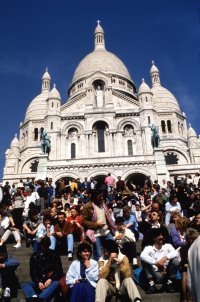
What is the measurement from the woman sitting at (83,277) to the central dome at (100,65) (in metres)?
47.9

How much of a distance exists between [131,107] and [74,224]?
1240 inches

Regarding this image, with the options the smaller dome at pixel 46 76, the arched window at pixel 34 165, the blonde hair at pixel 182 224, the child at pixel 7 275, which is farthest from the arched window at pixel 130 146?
the child at pixel 7 275

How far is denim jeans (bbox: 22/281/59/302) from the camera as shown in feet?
21.5

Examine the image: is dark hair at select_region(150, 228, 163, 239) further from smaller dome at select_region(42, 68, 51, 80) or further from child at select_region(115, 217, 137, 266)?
smaller dome at select_region(42, 68, 51, 80)

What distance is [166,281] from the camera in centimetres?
695

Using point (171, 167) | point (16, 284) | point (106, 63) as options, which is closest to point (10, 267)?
point (16, 284)

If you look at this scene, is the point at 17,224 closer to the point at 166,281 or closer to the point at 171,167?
the point at 166,281

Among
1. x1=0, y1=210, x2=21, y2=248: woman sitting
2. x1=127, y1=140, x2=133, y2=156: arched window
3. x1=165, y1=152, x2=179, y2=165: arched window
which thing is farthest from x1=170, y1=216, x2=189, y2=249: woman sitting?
x1=165, y1=152, x2=179, y2=165: arched window

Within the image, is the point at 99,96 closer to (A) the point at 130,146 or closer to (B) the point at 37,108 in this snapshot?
(A) the point at 130,146

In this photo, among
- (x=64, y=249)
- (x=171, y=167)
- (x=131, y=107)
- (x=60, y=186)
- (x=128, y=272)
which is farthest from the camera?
(x=131, y=107)

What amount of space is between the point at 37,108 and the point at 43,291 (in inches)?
1812

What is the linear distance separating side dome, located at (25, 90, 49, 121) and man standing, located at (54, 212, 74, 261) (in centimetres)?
4134

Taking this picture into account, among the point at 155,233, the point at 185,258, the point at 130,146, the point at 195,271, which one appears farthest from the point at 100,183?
the point at 130,146

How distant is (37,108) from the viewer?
51.2 meters
